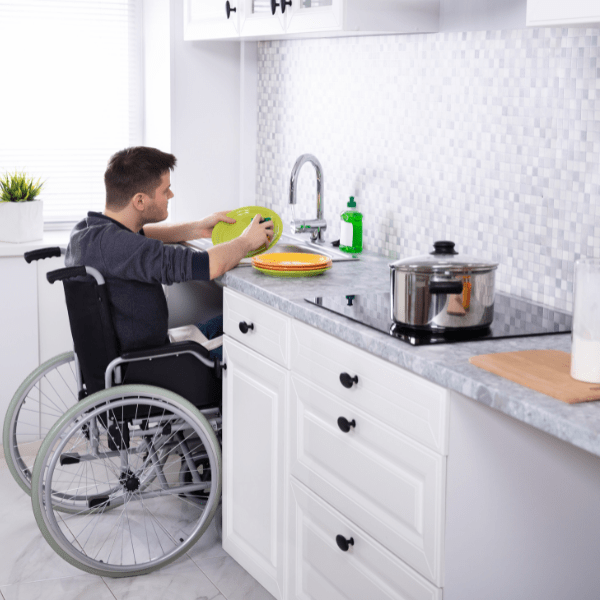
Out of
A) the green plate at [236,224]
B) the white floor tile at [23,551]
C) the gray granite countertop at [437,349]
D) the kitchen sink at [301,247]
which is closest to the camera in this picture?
the gray granite countertop at [437,349]

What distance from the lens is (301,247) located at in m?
3.08

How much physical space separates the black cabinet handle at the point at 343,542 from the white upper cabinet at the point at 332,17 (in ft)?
4.49

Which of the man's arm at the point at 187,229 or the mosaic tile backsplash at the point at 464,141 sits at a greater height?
the mosaic tile backsplash at the point at 464,141

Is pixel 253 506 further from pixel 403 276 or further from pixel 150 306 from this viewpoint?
pixel 403 276

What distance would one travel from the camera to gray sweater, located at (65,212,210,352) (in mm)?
2506

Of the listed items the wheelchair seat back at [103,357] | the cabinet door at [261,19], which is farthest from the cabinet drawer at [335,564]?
the cabinet door at [261,19]

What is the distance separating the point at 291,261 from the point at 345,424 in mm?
791

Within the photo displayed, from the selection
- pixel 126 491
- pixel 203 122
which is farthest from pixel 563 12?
pixel 203 122

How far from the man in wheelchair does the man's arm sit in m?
0.24

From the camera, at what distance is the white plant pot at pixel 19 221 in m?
3.44

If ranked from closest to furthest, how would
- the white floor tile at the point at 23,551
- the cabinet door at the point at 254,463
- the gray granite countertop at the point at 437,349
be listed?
the gray granite countertop at the point at 437,349 → the cabinet door at the point at 254,463 → the white floor tile at the point at 23,551

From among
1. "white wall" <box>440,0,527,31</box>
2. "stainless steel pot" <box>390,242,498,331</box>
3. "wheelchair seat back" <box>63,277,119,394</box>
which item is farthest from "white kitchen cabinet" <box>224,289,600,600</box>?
"white wall" <box>440,0,527,31</box>

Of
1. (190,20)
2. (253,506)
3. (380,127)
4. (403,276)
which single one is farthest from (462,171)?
(190,20)

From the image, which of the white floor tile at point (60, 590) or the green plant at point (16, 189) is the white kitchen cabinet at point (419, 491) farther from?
the green plant at point (16, 189)
